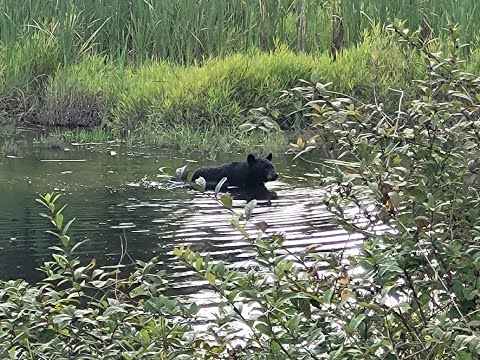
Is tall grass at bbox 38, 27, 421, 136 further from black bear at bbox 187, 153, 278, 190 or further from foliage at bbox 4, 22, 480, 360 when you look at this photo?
foliage at bbox 4, 22, 480, 360

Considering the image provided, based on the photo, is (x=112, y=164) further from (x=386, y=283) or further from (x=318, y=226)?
(x=386, y=283)

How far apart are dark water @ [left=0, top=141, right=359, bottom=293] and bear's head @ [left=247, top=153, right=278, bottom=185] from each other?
13cm

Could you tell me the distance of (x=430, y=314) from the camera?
12.6 ft

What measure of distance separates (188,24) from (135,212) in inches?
271

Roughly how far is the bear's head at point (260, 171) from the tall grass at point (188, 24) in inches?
201

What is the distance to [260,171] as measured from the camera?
9.98 m

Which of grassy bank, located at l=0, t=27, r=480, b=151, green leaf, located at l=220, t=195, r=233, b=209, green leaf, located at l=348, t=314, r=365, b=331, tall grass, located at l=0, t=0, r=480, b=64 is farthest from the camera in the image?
tall grass, located at l=0, t=0, r=480, b=64

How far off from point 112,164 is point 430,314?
25.6 ft

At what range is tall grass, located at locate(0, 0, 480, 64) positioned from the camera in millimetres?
15000

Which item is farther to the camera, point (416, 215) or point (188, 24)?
point (188, 24)

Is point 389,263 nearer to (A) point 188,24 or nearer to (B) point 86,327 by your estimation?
(B) point 86,327

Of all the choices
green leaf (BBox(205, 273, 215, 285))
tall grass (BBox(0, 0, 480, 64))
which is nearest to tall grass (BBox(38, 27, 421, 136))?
tall grass (BBox(0, 0, 480, 64))

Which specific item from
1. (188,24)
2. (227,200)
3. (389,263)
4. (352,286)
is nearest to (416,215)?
(352,286)

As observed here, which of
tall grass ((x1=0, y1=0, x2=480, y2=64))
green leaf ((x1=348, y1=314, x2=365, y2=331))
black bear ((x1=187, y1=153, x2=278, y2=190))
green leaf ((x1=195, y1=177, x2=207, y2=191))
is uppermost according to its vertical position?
green leaf ((x1=195, y1=177, x2=207, y2=191))
